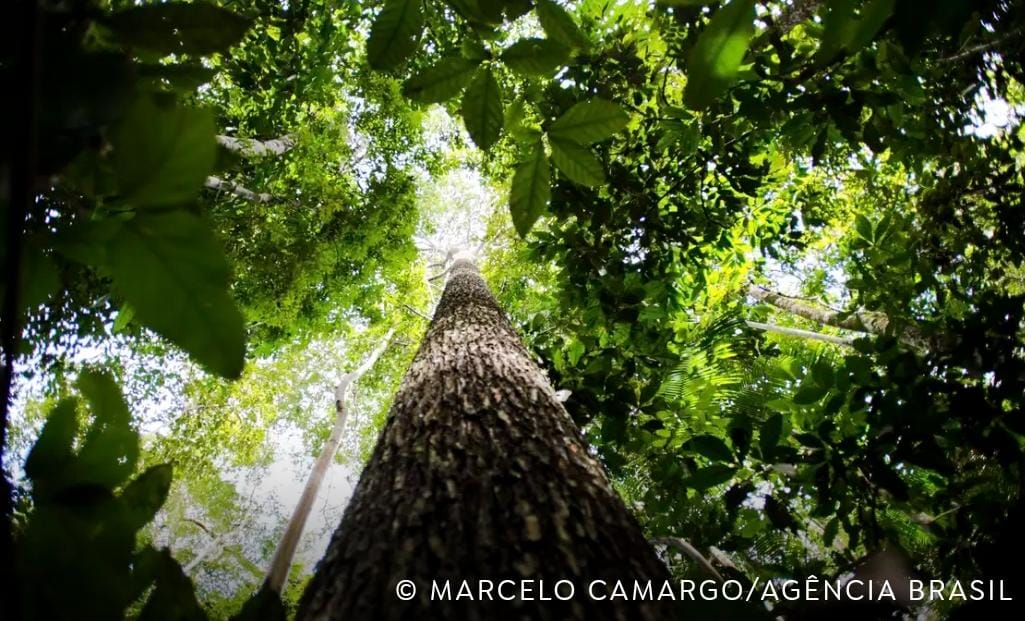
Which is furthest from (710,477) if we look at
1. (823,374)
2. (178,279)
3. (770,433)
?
(178,279)

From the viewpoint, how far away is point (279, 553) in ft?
17.1

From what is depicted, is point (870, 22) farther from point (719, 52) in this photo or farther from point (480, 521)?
point (480, 521)

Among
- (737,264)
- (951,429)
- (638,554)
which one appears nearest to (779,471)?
(951,429)

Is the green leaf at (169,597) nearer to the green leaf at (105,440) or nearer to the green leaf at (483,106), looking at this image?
the green leaf at (105,440)

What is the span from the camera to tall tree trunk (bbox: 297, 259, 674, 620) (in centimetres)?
91

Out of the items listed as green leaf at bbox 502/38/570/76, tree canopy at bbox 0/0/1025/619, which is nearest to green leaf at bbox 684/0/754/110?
tree canopy at bbox 0/0/1025/619

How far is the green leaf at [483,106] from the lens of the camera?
85 centimetres

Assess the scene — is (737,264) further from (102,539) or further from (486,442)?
(102,539)

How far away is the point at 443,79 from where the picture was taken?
0.85 meters

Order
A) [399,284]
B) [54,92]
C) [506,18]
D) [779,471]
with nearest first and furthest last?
[54,92]
[506,18]
[779,471]
[399,284]

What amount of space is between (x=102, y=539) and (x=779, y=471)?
2.15 m

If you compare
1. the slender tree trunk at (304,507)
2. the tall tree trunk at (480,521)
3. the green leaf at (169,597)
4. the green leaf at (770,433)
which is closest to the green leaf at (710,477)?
the green leaf at (770,433)

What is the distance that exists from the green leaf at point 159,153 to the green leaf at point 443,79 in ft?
1.79

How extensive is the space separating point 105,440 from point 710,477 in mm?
1686
